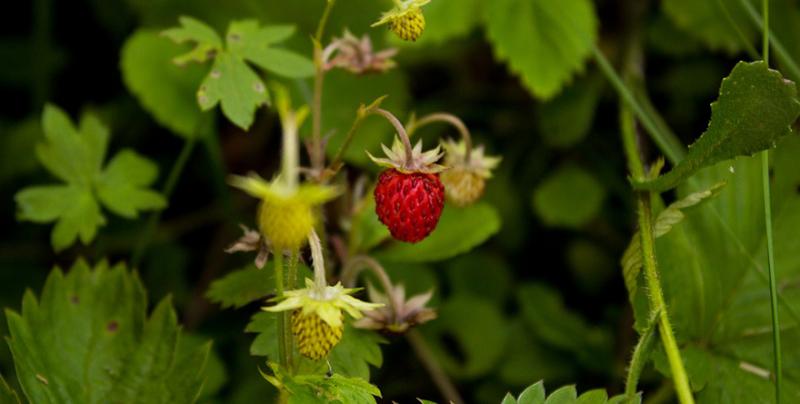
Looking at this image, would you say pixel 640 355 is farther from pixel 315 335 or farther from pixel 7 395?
pixel 7 395

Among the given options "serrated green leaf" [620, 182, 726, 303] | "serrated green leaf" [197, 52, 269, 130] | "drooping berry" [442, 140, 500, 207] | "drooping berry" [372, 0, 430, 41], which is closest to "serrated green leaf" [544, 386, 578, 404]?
"serrated green leaf" [620, 182, 726, 303]

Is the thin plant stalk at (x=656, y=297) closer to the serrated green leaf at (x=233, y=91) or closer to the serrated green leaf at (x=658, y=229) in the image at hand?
the serrated green leaf at (x=658, y=229)

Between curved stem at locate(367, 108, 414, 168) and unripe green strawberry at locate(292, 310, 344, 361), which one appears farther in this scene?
curved stem at locate(367, 108, 414, 168)

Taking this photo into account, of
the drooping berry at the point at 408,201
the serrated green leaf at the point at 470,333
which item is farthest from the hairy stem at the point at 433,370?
the drooping berry at the point at 408,201

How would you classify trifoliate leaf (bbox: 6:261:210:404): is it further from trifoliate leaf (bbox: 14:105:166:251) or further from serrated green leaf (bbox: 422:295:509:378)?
serrated green leaf (bbox: 422:295:509:378)

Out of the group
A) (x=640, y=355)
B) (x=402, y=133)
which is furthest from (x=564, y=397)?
(x=402, y=133)
